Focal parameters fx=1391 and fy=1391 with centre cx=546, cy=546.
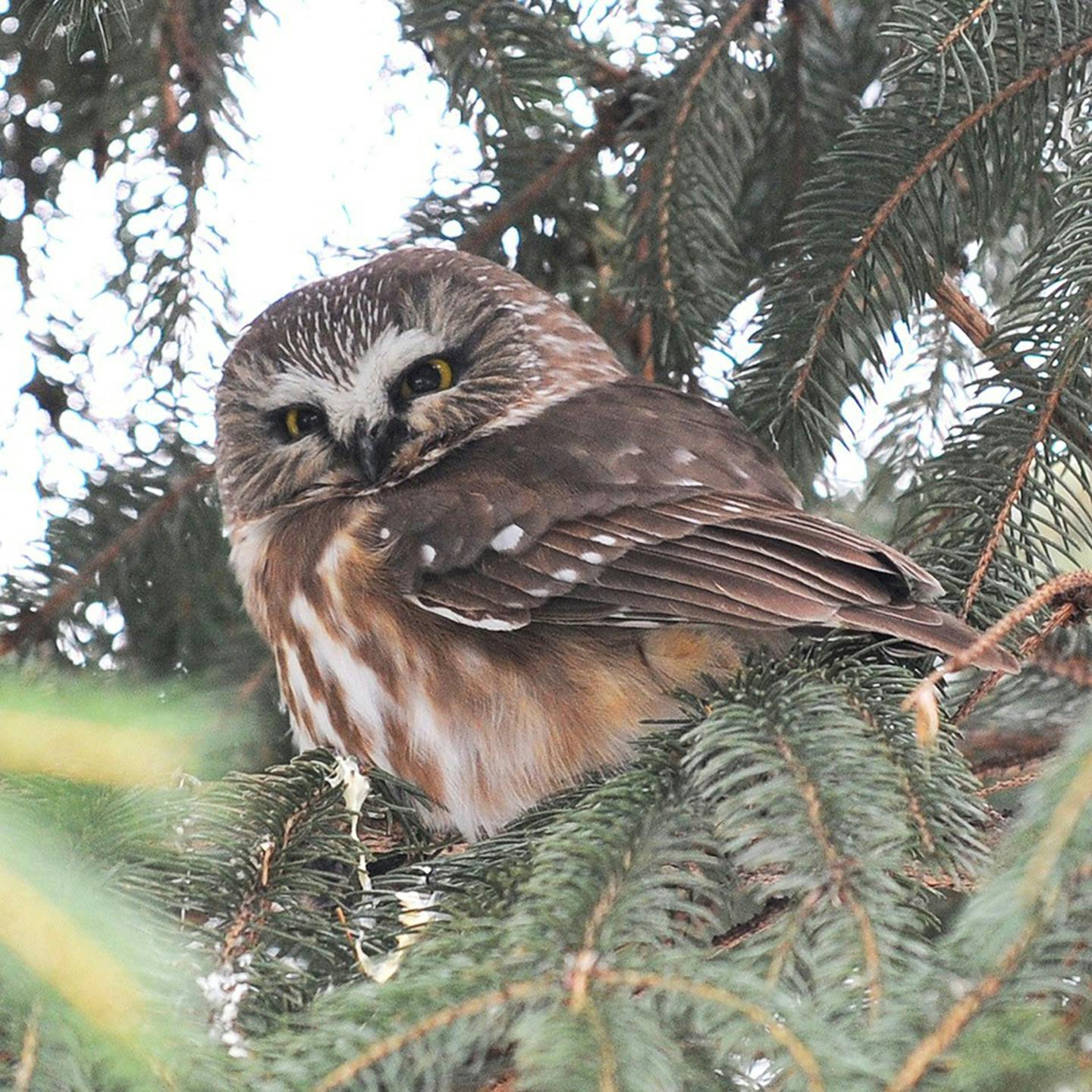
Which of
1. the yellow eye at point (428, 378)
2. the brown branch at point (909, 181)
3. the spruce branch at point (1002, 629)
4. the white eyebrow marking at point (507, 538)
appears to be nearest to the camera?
the spruce branch at point (1002, 629)

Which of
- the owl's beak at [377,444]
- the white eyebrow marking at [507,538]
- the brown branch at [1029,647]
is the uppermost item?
the owl's beak at [377,444]

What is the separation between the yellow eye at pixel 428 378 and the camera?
11.4ft

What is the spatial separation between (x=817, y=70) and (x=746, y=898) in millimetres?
2308

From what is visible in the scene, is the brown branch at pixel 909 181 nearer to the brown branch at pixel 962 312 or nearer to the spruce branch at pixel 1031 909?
the brown branch at pixel 962 312

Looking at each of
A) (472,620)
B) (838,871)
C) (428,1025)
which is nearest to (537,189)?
(472,620)

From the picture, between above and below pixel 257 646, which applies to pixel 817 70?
above

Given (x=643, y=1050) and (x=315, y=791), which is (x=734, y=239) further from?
(x=643, y=1050)

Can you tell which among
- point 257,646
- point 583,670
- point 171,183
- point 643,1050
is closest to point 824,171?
point 583,670

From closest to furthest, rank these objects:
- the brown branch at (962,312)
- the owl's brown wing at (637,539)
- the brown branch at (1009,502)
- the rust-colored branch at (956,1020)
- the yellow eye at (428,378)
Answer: the rust-colored branch at (956,1020) → the owl's brown wing at (637,539) → the brown branch at (1009,502) → the brown branch at (962,312) → the yellow eye at (428,378)

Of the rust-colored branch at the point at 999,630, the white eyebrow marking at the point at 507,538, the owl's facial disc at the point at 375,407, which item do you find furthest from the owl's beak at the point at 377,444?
the rust-colored branch at the point at 999,630

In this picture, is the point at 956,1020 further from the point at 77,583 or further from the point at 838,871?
the point at 77,583

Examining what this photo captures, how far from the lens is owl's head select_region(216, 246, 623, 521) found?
11.1ft

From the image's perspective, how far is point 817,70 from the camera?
11.9 ft

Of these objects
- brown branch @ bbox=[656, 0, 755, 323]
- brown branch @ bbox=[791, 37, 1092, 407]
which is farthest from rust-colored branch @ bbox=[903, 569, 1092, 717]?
brown branch @ bbox=[656, 0, 755, 323]
